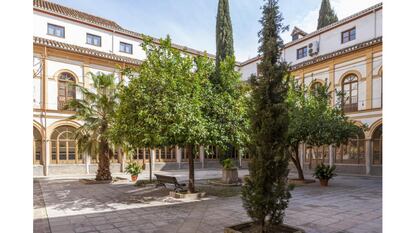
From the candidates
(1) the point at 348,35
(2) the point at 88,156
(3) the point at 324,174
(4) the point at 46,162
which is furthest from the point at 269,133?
(1) the point at 348,35

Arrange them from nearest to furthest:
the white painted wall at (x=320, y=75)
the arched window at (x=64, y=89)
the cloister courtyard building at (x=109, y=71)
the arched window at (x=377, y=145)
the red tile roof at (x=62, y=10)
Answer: the arched window at (x=377, y=145), the cloister courtyard building at (x=109, y=71), the arched window at (x=64, y=89), the red tile roof at (x=62, y=10), the white painted wall at (x=320, y=75)

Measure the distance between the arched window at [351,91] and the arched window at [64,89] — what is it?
19519 mm

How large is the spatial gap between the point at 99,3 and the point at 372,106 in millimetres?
17938

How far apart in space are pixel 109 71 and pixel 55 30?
4688 millimetres

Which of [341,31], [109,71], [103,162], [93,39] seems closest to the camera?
[103,162]

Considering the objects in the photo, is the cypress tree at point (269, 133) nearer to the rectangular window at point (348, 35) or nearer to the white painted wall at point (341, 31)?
the white painted wall at point (341, 31)

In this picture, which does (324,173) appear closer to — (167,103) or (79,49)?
(167,103)

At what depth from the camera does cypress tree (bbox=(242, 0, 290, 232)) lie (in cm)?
501

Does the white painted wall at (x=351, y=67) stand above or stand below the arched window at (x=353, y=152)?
above

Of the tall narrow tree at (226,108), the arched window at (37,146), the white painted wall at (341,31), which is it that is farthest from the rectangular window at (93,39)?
the white painted wall at (341,31)

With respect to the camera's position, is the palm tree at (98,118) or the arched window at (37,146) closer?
the palm tree at (98,118)

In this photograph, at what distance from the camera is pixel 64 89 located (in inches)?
786

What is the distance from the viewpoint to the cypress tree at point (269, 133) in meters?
5.01

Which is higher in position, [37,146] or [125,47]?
[125,47]
